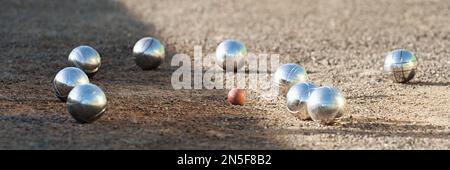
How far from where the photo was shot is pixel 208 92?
11.9 metres

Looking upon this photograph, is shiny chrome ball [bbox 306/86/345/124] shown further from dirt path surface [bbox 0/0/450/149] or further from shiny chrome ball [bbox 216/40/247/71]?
shiny chrome ball [bbox 216/40/247/71]

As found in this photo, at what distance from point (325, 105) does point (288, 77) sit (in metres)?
1.94

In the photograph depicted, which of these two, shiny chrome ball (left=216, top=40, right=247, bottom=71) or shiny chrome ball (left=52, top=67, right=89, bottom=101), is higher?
shiny chrome ball (left=216, top=40, right=247, bottom=71)

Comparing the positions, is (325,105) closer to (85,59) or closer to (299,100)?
(299,100)

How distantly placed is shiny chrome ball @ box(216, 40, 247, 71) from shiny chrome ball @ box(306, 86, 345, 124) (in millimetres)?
3854

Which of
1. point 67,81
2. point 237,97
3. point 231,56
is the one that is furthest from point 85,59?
point 237,97

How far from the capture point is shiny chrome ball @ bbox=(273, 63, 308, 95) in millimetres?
11414

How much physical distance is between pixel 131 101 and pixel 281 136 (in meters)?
2.60

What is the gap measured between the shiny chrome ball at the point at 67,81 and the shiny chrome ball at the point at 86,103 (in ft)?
3.50

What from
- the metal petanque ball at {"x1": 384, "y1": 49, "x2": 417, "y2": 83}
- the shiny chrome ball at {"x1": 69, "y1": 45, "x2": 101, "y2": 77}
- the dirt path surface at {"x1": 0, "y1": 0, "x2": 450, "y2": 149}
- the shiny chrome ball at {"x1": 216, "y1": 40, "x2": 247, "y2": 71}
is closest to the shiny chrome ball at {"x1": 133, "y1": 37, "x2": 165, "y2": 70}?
the dirt path surface at {"x1": 0, "y1": 0, "x2": 450, "y2": 149}

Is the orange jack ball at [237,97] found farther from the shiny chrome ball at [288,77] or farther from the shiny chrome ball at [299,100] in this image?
the shiny chrome ball at [299,100]
